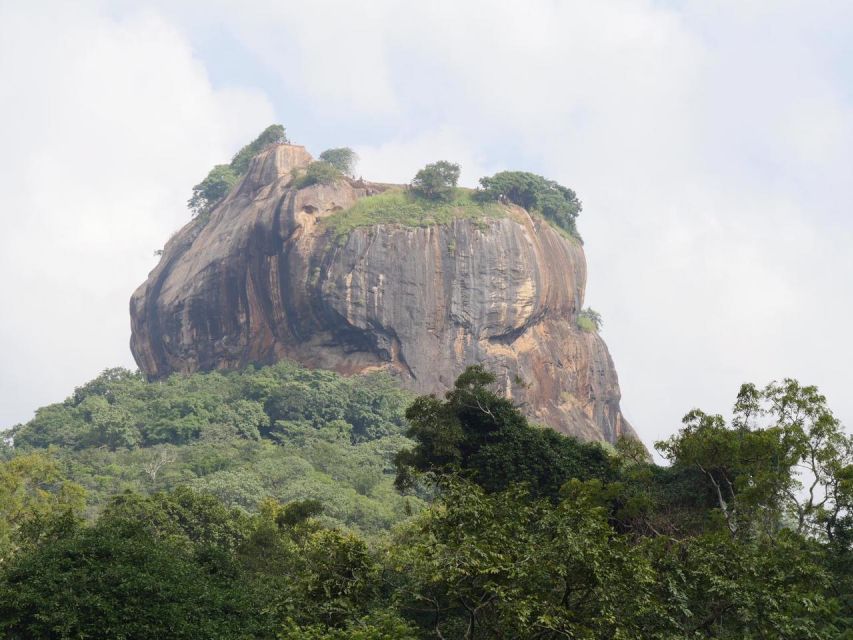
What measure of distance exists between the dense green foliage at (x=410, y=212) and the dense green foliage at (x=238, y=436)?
9.38 meters

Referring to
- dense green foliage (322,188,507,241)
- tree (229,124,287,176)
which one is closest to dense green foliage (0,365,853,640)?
dense green foliage (322,188,507,241)

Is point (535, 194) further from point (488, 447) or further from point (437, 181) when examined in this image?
point (488, 447)

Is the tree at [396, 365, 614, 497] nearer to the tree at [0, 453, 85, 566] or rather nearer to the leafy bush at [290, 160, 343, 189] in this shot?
the tree at [0, 453, 85, 566]

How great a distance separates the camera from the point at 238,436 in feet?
181

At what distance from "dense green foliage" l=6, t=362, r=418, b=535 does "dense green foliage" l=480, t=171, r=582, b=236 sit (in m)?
14.7

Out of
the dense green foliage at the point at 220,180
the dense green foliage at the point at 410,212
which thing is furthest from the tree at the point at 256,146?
the dense green foliage at the point at 410,212

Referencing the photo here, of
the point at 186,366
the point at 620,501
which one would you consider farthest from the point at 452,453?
the point at 186,366

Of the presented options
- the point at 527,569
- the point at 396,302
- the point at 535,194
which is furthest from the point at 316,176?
the point at 527,569

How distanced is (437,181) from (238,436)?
67.8 ft

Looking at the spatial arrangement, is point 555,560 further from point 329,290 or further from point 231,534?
point 329,290

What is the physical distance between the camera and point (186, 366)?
2667 inches

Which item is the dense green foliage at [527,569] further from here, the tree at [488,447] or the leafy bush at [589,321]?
the leafy bush at [589,321]

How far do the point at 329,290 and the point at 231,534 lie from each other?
106ft

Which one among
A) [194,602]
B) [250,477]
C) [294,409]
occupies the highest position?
[294,409]
